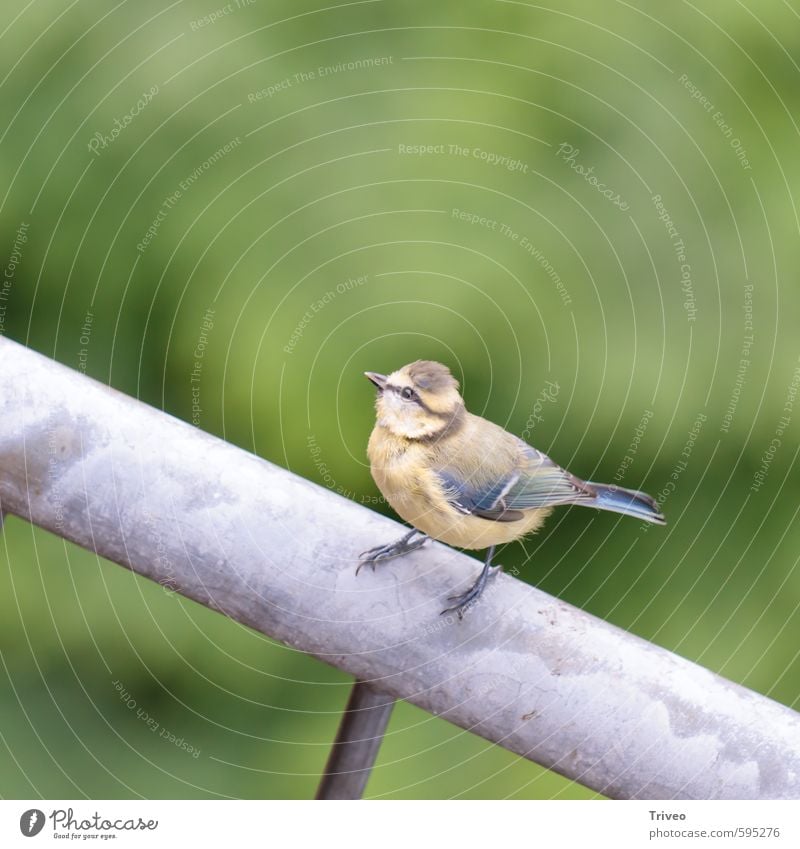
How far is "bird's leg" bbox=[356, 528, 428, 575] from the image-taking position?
56cm

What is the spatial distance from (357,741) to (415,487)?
17 cm

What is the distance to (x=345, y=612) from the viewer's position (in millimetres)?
544

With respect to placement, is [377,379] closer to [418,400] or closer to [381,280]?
[418,400]

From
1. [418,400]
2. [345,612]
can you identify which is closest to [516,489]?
[418,400]

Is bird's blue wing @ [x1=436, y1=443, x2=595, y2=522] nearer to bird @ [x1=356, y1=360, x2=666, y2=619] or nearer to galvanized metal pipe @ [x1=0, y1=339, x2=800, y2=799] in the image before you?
bird @ [x1=356, y1=360, x2=666, y2=619]

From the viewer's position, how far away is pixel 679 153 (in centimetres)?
102

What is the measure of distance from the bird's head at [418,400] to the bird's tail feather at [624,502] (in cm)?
15

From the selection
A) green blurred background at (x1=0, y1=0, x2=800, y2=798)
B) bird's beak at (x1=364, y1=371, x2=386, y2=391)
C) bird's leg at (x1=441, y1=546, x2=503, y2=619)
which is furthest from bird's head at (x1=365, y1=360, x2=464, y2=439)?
green blurred background at (x1=0, y1=0, x2=800, y2=798)

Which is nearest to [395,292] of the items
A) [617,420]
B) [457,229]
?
[457,229]

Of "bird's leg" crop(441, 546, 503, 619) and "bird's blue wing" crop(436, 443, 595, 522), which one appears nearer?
"bird's leg" crop(441, 546, 503, 619)

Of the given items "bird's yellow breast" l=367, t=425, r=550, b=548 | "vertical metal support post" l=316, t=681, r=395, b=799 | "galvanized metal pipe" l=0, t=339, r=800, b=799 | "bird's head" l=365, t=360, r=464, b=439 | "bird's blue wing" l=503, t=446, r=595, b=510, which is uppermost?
"bird's head" l=365, t=360, r=464, b=439

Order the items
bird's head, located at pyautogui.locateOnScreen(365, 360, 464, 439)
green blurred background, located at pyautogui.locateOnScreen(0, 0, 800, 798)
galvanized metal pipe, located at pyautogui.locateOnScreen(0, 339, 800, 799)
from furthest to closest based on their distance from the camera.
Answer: green blurred background, located at pyautogui.locateOnScreen(0, 0, 800, 798) → bird's head, located at pyautogui.locateOnScreen(365, 360, 464, 439) → galvanized metal pipe, located at pyautogui.locateOnScreen(0, 339, 800, 799)

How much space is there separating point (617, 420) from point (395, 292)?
0.25m

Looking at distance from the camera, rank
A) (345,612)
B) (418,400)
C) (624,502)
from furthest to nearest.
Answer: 1. (624,502)
2. (418,400)
3. (345,612)
